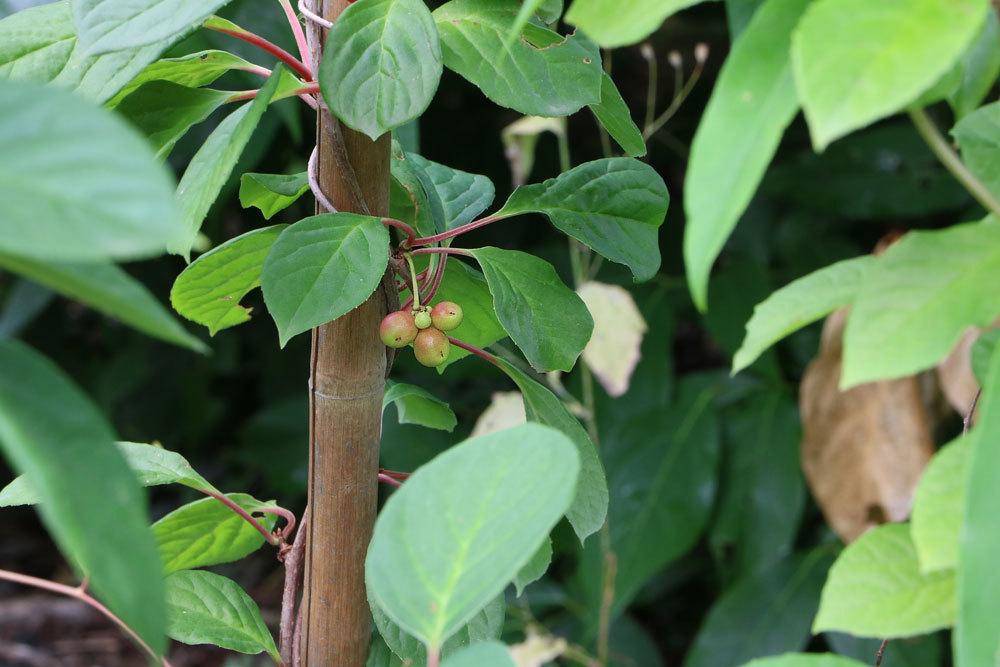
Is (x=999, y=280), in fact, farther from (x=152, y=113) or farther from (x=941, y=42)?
(x=152, y=113)

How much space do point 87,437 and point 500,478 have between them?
0.11m

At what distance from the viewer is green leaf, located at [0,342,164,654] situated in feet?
0.60

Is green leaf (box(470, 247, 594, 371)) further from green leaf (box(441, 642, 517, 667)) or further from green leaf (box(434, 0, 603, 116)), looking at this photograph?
green leaf (box(441, 642, 517, 667))

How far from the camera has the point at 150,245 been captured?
0.18 metres

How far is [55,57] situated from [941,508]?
0.32 metres

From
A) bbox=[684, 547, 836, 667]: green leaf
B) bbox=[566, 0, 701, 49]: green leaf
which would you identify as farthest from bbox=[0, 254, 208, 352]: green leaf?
bbox=[684, 547, 836, 667]: green leaf

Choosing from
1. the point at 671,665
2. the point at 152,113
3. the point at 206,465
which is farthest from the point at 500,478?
the point at 206,465

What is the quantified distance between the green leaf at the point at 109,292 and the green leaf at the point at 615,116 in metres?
0.25

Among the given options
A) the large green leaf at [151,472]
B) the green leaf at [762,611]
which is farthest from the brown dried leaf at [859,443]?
the large green leaf at [151,472]

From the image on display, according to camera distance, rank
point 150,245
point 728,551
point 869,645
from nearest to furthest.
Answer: point 150,245
point 869,645
point 728,551

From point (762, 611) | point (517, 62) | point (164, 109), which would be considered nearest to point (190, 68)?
point (164, 109)

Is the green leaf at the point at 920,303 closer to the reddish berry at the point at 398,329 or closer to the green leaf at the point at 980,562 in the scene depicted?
the green leaf at the point at 980,562

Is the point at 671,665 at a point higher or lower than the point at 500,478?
lower

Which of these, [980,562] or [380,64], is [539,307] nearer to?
[380,64]
